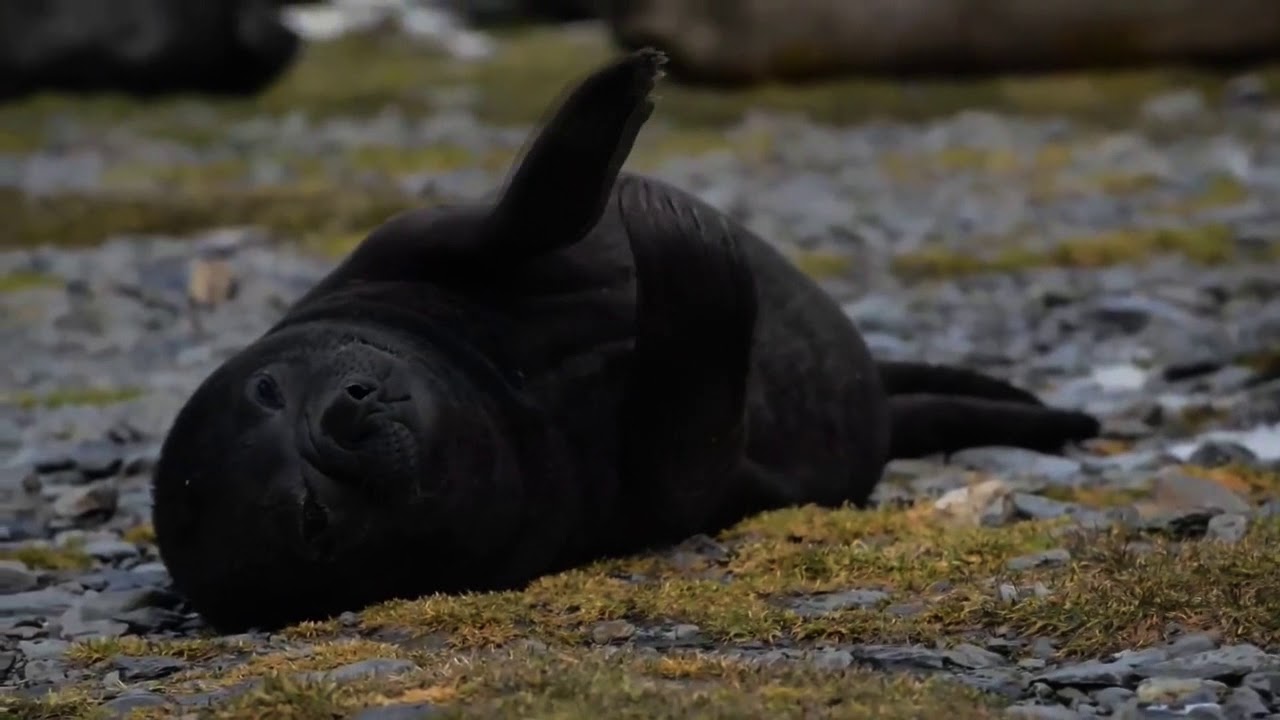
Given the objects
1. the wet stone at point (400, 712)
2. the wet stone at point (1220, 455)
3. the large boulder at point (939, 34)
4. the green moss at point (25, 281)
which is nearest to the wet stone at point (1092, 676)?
the wet stone at point (400, 712)

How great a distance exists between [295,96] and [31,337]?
10616 millimetres

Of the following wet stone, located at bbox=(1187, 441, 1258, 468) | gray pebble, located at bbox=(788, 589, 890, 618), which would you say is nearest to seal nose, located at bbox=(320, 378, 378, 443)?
gray pebble, located at bbox=(788, 589, 890, 618)

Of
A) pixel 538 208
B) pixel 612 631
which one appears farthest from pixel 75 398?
pixel 612 631

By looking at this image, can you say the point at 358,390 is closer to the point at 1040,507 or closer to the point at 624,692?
the point at 624,692

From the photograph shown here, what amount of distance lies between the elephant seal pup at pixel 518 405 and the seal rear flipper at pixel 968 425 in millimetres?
760

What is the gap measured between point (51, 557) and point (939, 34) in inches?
496

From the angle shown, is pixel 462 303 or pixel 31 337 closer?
pixel 462 303

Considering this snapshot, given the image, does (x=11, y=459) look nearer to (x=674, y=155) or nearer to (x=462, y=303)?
(x=462, y=303)

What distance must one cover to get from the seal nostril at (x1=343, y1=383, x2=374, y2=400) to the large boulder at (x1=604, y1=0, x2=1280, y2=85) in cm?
1275

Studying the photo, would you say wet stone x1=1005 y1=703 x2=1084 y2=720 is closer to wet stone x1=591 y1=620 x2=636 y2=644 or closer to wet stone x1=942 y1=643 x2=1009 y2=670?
wet stone x1=942 y1=643 x2=1009 y2=670

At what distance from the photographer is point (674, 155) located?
14.7m

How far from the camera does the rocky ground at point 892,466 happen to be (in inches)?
143

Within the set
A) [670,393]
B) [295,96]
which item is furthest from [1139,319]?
[295,96]

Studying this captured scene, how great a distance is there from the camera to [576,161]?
15.7ft
